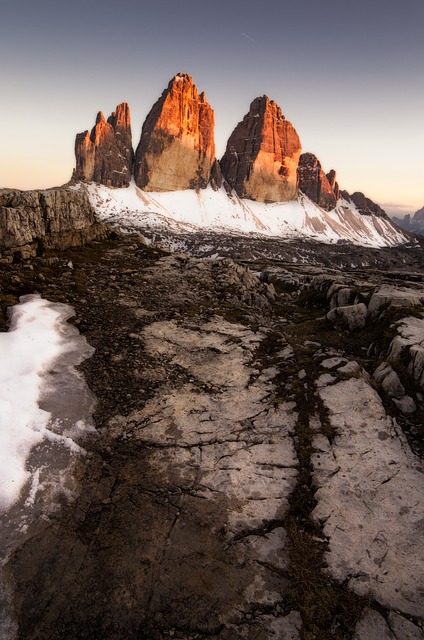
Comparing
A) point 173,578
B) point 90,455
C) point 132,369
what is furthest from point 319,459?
point 132,369

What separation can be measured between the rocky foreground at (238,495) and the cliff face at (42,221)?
405 inches

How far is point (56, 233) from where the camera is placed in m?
30.2

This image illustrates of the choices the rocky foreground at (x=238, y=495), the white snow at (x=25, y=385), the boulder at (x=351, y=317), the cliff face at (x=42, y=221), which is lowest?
the rocky foreground at (x=238, y=495)

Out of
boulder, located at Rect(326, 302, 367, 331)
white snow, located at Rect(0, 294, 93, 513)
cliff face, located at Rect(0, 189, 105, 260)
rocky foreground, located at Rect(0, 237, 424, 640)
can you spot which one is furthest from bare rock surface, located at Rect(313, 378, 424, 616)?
cliff face, located at Rect(0, 189, 105, 260)

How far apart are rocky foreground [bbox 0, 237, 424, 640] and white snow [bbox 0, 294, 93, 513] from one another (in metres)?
1.23

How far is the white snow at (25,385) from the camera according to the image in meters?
8.86

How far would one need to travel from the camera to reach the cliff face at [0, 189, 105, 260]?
84.5 ft

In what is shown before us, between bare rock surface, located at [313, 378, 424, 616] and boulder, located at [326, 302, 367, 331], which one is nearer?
bare rock surface, located at [313, 378, 424, 616]

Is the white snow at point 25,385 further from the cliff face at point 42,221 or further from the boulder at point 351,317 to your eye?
the boulder at point 351,317

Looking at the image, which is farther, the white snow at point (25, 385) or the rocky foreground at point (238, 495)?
the white snow at point (25, 385)

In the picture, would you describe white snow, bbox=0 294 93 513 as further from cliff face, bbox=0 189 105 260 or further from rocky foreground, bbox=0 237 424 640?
cliff face, bbox=0 189 105 260

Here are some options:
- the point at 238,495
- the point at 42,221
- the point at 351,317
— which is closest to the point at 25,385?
the point at 238,495

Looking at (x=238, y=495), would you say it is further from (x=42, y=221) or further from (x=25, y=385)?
(x=42, y=221)

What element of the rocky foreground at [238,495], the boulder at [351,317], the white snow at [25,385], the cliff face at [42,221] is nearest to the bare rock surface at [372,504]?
the rocky foreground at [238,495]
